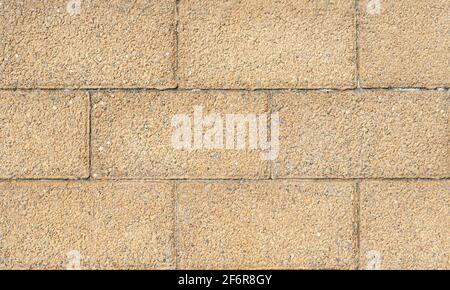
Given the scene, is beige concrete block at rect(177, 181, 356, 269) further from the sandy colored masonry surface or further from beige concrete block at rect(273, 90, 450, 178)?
beige concrete block at rect(273, 90, 450, 178)

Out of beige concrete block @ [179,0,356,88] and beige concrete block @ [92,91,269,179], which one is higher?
beige concrete block @ [179,0,356,88]

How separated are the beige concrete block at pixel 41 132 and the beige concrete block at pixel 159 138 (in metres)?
0.10

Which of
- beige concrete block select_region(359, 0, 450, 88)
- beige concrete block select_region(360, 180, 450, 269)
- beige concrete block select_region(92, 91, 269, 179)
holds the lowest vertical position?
beige concrete block select_region(360, 180, 450, 269)

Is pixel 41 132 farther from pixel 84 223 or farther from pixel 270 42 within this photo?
pixel 270 42

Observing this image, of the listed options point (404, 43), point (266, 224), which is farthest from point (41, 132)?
point (404, 43)

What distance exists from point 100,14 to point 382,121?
177 cm

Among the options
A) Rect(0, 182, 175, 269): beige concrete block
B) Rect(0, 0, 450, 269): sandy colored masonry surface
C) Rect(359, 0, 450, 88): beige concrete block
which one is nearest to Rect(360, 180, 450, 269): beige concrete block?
Rect(0, 0, 450, 269): sandy colored masonry surface

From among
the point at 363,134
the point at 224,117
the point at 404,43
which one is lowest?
the point at 363,134

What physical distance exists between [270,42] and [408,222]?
4.38 ft

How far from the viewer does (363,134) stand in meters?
3.02

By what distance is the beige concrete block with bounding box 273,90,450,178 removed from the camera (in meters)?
3.02

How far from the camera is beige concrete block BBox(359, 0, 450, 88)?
3000 mm

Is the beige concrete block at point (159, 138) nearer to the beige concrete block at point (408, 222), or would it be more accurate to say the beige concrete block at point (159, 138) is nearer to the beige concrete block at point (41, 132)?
the beige concrete block at point (41, 132)

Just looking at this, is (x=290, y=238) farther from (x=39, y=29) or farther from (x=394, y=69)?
(x=39, y=29)
